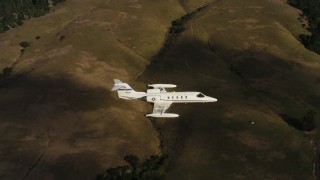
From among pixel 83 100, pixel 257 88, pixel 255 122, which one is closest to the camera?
pixel 255 122

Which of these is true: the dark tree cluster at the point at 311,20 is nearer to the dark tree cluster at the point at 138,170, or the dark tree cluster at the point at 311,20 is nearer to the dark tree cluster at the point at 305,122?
the dark tree cluster at the point at 305,122

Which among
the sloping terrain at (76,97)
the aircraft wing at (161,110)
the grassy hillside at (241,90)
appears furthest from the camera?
the aircraft wing at (161,110)

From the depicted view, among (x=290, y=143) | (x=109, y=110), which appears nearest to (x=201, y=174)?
(x=290, y=143)

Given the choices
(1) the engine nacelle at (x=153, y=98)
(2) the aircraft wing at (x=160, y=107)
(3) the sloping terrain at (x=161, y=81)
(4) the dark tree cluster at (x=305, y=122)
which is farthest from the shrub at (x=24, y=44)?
(4) the dark tree cluster at (x=305, y=122)

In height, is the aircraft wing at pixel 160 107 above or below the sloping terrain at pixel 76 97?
above

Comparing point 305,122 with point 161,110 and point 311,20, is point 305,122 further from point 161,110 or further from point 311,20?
point 311,20

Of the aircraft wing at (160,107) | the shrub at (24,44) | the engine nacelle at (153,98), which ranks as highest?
the engine nacelle at (153,98)

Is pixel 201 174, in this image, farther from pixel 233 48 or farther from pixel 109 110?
pixel 233 48
